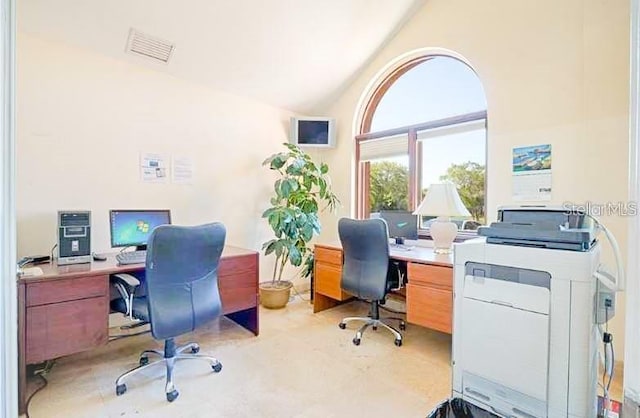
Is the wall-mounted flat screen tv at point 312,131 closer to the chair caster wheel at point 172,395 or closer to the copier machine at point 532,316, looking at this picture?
the copier machine at point 532,316

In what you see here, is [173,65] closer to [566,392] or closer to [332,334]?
[332,334]

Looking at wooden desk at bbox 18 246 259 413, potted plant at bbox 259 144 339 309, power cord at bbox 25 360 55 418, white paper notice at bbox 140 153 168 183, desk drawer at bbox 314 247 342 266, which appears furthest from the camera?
potted plant at bbox 259 144 339 309

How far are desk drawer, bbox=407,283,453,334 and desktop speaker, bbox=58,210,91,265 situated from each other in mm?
2320

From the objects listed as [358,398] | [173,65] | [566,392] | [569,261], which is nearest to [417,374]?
[358,398]

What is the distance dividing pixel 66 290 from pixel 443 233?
8.82ft

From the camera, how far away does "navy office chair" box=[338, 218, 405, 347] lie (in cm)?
268

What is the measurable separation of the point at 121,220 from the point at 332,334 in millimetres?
1893

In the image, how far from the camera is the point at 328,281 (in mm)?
3340

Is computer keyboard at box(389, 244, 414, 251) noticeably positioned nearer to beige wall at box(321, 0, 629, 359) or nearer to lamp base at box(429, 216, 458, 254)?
lamp base at box(429, 216, 458, 254)

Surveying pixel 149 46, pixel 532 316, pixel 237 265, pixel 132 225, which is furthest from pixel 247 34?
pixel 532 316

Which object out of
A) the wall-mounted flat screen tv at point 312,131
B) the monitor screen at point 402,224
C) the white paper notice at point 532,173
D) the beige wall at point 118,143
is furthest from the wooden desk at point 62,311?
the white paper notice at point 532,173

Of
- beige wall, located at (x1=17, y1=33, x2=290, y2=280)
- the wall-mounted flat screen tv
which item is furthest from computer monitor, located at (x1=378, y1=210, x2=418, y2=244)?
beige wall, located at (x1=17, y1=33, x2=290, y2=280)

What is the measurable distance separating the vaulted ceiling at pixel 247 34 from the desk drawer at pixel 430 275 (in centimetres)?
221

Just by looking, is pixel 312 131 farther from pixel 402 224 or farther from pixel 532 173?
pixel 532 173
